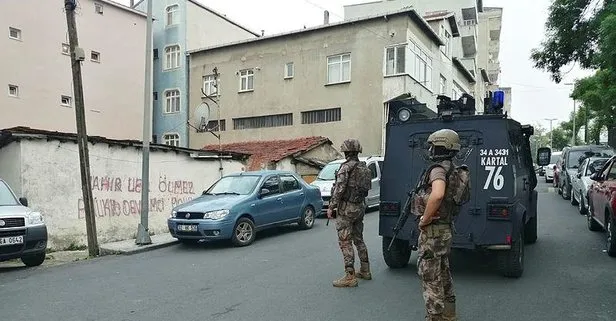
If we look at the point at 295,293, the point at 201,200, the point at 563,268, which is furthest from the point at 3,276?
the point at 563,268

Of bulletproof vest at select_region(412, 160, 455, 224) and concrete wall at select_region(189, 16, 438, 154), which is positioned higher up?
concrete wall at select_region(189, 16, 438, 154)

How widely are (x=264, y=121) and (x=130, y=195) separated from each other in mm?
16848

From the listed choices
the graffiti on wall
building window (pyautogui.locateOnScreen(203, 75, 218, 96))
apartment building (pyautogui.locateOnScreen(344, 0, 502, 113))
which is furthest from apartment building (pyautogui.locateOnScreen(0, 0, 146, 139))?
apartment building (pyautogui.locateOnScreen(344, 0, 502, 113))

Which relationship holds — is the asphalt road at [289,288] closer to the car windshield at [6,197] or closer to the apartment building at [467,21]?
the car windshield at [6,197]

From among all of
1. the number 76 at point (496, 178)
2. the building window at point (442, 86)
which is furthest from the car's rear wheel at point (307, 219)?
the building window at point (442, 86)

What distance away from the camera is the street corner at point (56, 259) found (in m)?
9.39

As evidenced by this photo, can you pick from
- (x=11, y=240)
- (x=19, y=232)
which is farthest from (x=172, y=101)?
(x=11, y=240)

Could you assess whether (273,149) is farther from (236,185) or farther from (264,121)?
(236,185)

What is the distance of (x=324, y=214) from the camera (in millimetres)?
15547

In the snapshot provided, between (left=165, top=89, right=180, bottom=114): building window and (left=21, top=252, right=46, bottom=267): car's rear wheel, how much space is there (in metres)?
25.0

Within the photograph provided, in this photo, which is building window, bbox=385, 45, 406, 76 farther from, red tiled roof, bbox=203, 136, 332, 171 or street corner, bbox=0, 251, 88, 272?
street corner, bbox=0, 251, 88, 272

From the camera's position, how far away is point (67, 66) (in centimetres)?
2911

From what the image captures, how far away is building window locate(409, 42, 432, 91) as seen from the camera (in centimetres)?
2584

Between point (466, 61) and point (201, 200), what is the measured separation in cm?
3984
